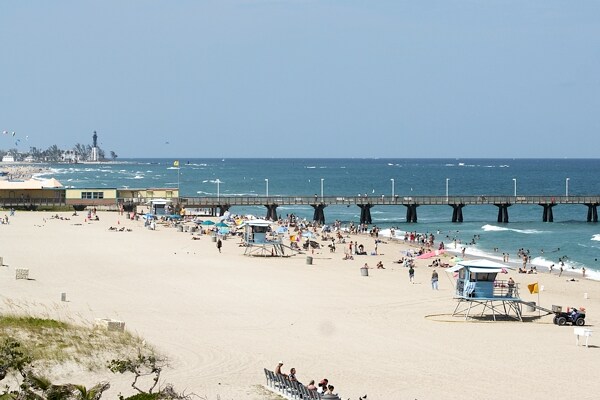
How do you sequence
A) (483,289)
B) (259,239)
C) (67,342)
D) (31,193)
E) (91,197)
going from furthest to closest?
(91,197)
(31,193)
(259,239)
(483,289)
(67,342)

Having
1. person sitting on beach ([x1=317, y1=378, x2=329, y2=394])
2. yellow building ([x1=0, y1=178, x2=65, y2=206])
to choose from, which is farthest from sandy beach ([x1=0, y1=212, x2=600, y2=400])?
yellow building ([x1=0, y1=178, x2=65, y2=206])

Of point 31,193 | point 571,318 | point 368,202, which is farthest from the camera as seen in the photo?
point 368,202

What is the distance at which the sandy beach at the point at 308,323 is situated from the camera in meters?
18.0

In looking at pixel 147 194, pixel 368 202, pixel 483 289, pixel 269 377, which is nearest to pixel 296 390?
pixel 269 377

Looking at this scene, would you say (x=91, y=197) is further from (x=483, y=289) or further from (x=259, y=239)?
(x=483, y=289)

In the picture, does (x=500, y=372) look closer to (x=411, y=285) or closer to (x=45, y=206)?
(x=411, y=285)

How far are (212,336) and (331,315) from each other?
15.6 ft

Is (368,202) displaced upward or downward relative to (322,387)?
upward

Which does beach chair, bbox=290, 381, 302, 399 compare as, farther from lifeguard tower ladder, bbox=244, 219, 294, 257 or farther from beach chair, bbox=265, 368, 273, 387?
lifeguard tower ladder, bbox=244, 219, 294, 257

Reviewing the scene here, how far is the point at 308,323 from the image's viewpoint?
24.1 meters

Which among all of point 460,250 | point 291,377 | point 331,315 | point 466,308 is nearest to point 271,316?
point 331,315

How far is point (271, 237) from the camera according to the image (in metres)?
43.9

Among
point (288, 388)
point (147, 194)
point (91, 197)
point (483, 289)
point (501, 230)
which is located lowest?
point (288, 388)

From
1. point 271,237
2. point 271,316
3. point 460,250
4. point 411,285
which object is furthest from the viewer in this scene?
point 460,250
